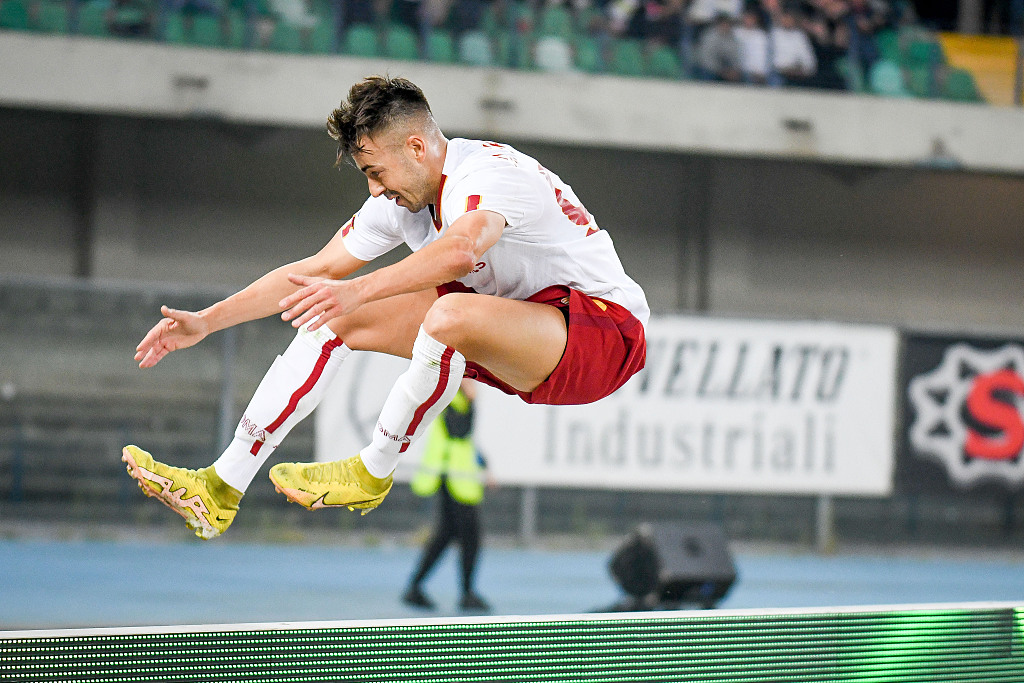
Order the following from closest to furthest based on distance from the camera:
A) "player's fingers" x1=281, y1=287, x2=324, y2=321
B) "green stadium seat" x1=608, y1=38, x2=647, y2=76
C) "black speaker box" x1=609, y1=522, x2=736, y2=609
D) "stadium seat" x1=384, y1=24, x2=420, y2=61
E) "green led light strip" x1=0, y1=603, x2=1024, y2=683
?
1. "player's fingers" x1=281, y1=287, x2=324, y2=321
2. "green led light strip" x1=0, y1=603, x2=1024, y2=683
3. "black speaker box" x1=609, y1=522, x2=736, y2=609
4. "stadium seat" x1=384, y1=24, x2=420, y2=61
5. "green stadium seat" x1=608, y1=38, x2=647, y2=76

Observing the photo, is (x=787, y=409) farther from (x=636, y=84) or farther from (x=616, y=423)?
(x=636, y=84)

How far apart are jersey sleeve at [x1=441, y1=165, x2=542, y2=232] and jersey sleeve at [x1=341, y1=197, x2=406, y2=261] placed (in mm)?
409

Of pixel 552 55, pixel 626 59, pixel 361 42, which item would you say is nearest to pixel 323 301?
pixel 361 42

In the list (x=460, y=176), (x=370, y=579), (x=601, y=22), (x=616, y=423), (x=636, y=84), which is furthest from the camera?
(x=601, y=22)

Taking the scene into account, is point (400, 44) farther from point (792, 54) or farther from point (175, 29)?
point (792, 54)

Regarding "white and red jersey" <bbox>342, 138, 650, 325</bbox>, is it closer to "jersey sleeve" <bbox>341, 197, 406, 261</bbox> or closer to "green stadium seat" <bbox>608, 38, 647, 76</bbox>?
"jersey sleeve" <bbox>341, 197, 406, 261</bbox>

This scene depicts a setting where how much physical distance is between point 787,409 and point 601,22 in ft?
15.6

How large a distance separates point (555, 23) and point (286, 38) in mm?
2839

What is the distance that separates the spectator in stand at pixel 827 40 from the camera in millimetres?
11586

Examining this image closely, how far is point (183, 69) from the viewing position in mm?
10320

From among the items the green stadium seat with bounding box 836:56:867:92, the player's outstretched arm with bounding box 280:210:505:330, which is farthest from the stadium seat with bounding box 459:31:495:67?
the player's outstretched arm with bounding box 280:210:505:330

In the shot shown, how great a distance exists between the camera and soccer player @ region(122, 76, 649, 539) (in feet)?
9.14

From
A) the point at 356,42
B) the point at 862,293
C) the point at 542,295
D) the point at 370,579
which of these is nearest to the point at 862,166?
the point at 862,293

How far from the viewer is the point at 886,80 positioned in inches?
475
